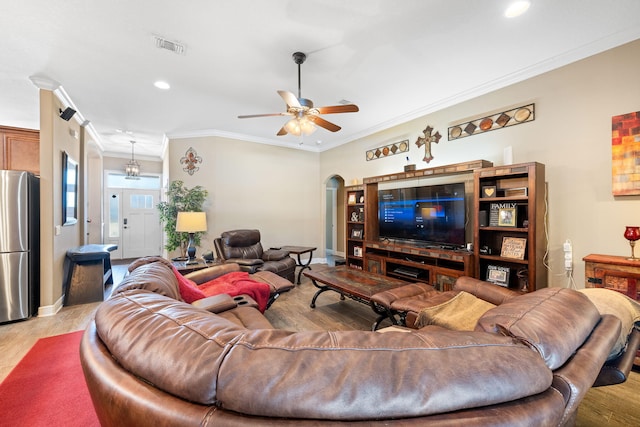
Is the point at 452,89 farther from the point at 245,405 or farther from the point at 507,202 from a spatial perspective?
the point at 245,405

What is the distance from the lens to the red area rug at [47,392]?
5.41 ft

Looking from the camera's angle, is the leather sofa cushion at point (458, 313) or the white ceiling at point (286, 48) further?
the white ceiling at point (286, 48)

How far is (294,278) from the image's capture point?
4832 mm

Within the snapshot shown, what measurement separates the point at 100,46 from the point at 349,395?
356 centimetres

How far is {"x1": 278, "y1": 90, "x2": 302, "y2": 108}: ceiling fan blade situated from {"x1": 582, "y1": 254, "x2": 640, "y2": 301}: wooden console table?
2.97 meters

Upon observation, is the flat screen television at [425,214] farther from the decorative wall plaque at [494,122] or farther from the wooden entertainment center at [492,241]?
the decorative wall plaque at [494,122]

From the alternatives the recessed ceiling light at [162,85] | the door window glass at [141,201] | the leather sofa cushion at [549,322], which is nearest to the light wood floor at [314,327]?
the leather sofa cushion at [549,322]

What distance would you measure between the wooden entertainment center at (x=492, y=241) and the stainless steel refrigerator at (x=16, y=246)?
4.53 metres

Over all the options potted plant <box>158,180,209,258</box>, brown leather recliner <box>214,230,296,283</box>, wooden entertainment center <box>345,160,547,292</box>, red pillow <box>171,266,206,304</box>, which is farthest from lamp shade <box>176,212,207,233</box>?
wooden entertainment center <box>345,160,547,292</box>

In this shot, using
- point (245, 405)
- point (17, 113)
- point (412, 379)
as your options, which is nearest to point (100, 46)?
point (17, 113)

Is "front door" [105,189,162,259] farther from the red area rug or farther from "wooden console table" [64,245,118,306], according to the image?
the red area rug

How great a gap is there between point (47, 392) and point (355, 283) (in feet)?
8.56

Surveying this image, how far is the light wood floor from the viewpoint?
1.70 m

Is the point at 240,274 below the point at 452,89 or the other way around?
below
